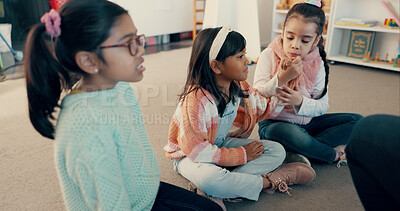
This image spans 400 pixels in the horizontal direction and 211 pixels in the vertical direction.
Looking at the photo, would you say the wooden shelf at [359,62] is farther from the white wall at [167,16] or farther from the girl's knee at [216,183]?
the girl's knee at [216,183]

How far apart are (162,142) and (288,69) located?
2.29ft

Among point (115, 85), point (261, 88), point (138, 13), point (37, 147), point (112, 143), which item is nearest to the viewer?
point (112, 143)

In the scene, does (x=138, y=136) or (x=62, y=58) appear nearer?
(x=62, y=58)

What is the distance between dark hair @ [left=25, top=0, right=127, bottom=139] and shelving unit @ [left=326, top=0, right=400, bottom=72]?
2658mm

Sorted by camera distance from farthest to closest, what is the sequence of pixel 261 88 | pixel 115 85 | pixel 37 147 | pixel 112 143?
pixel 37 147 → pixel 261 88 → pixel 115 85 → pixel 112 143

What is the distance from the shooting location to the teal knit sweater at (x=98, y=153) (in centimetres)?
64

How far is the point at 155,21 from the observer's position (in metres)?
3.79

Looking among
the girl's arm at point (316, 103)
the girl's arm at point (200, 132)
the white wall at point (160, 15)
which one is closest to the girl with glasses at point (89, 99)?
the girl's arm at point (200, 132)

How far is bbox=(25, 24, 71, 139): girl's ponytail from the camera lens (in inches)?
25.5

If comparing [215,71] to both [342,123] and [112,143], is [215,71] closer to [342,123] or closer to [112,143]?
[112,143]

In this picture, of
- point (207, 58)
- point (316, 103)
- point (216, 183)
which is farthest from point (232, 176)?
point (316, 103)

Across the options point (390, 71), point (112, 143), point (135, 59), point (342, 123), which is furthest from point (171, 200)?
point (390, 71)

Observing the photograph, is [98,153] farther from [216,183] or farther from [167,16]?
[167,16]

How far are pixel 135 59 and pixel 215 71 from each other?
0.38 m
